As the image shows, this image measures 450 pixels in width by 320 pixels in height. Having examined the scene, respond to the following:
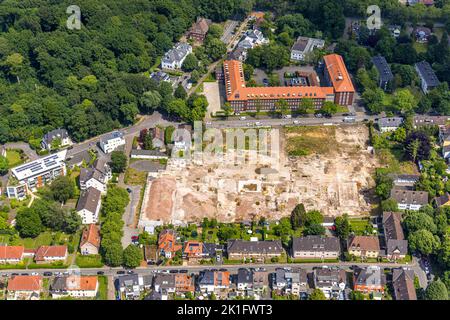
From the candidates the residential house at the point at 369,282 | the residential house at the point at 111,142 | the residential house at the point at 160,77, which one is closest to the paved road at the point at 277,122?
the residential house at the point at 111,142

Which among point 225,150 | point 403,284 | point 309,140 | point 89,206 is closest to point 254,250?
point 403,284

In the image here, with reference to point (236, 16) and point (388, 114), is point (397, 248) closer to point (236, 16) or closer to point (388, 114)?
point (388, 114)

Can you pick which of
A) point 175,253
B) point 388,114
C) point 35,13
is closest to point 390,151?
point 388,114

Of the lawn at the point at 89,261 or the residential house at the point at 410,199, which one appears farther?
the residential house at the point at 410,199

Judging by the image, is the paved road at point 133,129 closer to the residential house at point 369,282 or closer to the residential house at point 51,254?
the residential house at point 51,254

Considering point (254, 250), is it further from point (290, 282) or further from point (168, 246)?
point (168, 246)

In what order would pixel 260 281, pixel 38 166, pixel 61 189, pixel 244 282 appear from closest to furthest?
pixel 244 282 < pixel 260 281 < pixel 61 189 < pixel 38 166
